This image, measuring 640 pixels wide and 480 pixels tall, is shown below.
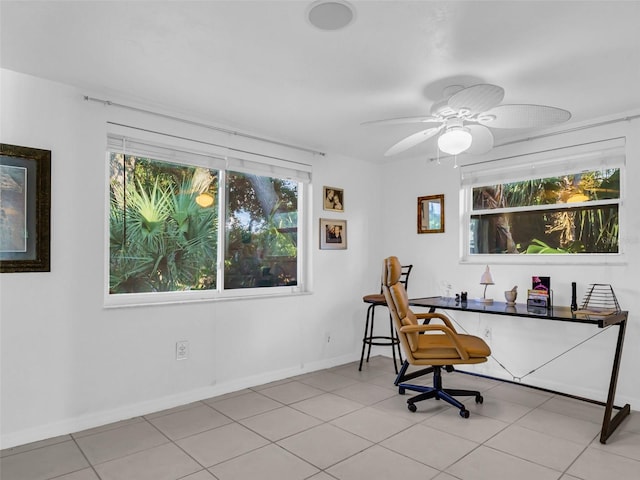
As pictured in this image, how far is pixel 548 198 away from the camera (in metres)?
3.80

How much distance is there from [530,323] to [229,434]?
9.24 ft

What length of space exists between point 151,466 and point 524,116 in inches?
118

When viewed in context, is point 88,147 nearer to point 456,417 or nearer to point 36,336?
point 36,336

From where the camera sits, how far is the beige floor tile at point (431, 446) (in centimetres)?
242

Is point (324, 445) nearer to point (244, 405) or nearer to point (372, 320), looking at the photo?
point (244, 405)

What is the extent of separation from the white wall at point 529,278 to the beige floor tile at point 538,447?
1042 millimetres

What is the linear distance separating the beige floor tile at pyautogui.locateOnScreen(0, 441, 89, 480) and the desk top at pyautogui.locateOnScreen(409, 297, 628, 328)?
2767mm

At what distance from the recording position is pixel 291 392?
3.61m

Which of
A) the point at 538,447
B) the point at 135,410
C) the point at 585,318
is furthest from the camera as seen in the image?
the point at 135,410

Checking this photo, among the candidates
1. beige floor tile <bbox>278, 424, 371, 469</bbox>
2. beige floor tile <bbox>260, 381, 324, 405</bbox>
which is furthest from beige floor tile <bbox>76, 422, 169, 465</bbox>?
beige floor tile <bbox>260, 381, 324, 405</bbox>

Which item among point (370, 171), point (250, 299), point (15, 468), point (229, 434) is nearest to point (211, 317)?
point (250, 299)

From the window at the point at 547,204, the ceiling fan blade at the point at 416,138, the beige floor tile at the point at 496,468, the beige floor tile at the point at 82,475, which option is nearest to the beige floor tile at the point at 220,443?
the beige floor tile at the point at 82,475

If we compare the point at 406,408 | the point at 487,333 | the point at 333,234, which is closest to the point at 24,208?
the point at 333,234

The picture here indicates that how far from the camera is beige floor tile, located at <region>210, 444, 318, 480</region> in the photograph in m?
2.23
